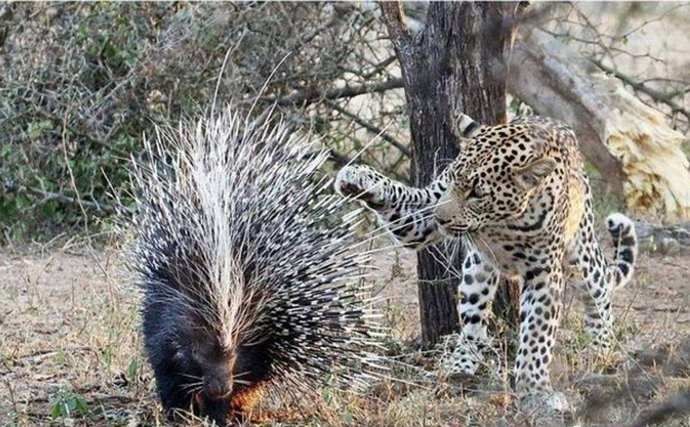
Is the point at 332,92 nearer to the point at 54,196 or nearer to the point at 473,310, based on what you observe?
the point at 54,196

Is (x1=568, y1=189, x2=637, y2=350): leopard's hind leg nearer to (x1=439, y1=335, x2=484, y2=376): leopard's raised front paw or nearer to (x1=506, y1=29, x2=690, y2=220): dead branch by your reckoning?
(x1=439, y1=335, x2=484, y2=376): leopard's raised front paw

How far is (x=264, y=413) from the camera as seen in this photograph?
4.18 meters

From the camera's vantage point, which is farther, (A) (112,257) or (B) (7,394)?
(A) (112,257)

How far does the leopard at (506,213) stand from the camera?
4227 mm

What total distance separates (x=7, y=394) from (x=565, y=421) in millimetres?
1871

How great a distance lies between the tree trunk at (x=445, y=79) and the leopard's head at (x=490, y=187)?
49 cm

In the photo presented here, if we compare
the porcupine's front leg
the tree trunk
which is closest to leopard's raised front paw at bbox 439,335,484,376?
the tree trunk

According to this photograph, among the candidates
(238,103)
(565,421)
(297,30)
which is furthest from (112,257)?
(565,421)

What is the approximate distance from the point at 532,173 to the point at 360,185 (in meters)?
0.56

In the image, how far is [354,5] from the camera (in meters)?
7.64

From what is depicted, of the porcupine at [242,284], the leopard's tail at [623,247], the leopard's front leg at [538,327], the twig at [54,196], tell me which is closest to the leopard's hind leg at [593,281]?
the leopard's tail at [623,247]

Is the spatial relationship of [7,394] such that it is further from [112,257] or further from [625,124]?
[625,124]

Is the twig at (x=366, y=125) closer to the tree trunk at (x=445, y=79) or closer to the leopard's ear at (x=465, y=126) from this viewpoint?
the tree trunk at (x=445, y=79)

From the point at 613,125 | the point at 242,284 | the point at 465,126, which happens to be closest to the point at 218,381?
the point at 242,284
